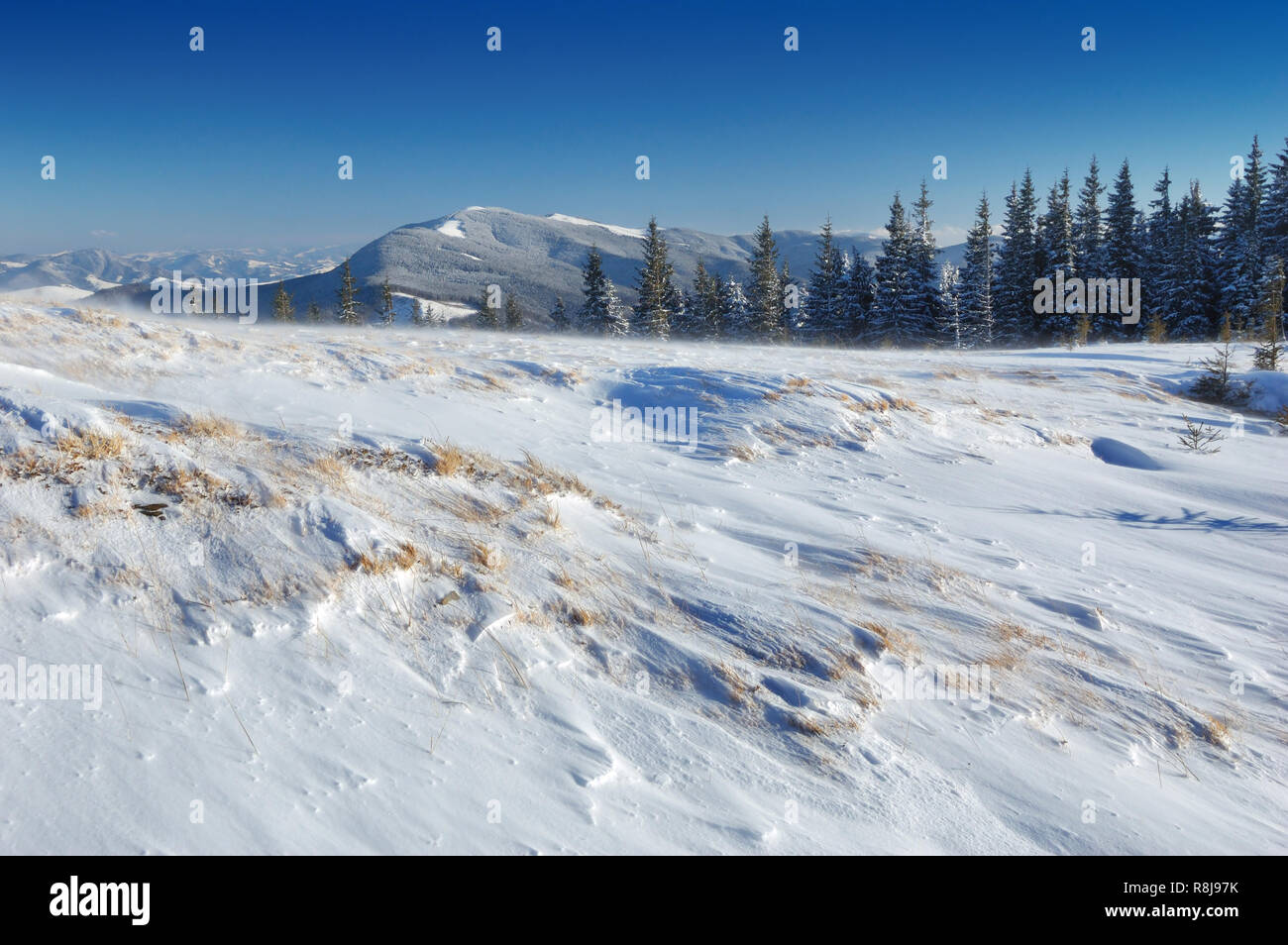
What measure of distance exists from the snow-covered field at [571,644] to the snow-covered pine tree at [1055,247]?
38.9 meters

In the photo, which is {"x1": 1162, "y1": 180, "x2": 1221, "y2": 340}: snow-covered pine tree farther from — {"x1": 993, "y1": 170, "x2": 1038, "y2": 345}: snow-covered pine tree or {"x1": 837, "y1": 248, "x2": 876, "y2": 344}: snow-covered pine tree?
{"x1": 837, "y1": 248, "x2": 876, "y2": 344}: snow-covered pine tree

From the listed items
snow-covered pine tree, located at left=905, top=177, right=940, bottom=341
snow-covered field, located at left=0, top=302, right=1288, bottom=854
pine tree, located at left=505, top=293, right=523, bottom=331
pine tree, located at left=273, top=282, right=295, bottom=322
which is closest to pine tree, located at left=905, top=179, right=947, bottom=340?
snow-covered pine tree, located at left=905, top=177, right=940, bottom=341

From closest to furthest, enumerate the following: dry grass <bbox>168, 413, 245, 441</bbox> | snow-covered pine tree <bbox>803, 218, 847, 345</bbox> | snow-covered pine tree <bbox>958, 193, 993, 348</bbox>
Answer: dry grass <bbox>168, 413, 245, 441</bbox>
snow-covered pine tree <bbox>958, 193, 993, 348</bbox>
snow-covered pine tree <bbox>803, 218, 847, 345</bbox>

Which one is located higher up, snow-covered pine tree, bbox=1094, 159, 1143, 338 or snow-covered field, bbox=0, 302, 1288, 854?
snow-covered pine tree, bbox=1094, 159, 1143, 338

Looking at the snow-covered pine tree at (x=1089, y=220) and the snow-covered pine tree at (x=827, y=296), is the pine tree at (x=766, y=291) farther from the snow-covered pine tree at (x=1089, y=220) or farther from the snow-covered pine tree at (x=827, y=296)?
the snow-covered pine tree at (x=1089, y=220)

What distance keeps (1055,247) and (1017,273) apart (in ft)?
8.55

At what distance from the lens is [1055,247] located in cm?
4331

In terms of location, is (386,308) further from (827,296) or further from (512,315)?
(827,296)

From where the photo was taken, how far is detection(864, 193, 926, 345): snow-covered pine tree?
4175 centimetres

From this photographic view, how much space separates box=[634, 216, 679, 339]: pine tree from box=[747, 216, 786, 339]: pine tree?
239 inches

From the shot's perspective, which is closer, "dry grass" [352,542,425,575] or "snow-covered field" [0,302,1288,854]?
"snow-covered field" [0,302,1288,854]

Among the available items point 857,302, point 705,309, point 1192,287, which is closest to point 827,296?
point 857,302
